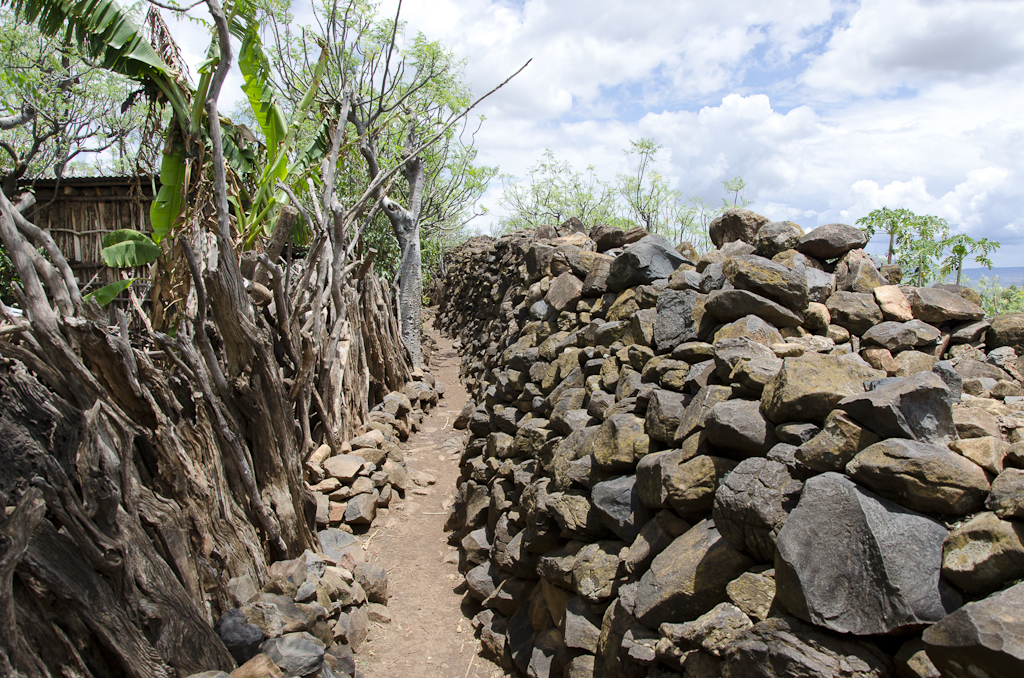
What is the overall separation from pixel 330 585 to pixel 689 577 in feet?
8.77

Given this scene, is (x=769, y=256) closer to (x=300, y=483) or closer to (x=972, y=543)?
(x=972, y=543)

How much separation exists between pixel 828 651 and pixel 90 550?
2866 mm

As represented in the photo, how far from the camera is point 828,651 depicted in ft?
6.81

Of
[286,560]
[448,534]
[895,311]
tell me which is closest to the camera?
[895,311]

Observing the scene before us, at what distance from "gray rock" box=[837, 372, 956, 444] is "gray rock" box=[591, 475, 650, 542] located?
1.44 metres

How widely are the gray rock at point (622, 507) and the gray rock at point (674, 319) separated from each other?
1.07 meters

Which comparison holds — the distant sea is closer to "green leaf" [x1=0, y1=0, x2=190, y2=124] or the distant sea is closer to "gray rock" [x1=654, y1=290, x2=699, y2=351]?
"gray rock" [x1=654, y1=290, x2=699, y2=351]

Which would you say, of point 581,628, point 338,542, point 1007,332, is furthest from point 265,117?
point 1007,332

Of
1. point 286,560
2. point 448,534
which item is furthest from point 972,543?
point 448,534

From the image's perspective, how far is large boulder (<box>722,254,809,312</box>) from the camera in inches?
147

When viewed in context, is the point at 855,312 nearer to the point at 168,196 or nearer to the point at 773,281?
the point at 773,281

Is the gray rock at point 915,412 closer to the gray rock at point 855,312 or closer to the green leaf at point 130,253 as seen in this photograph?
the gray rock at point 855,312

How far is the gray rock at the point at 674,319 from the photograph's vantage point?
13.5ft

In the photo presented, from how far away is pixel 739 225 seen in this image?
5254 mm
